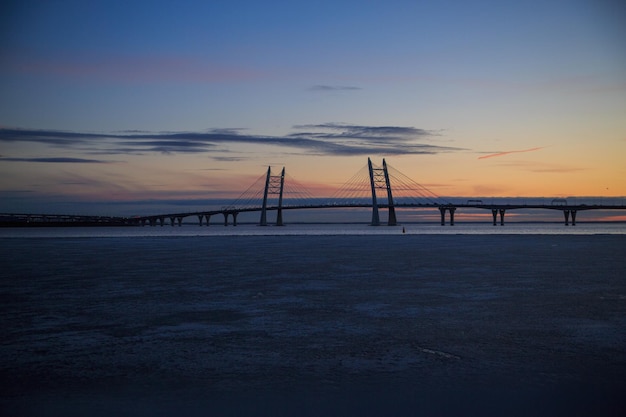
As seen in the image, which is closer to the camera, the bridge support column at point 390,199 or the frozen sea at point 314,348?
the frozen sea at point 314,348

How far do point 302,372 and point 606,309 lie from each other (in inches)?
322

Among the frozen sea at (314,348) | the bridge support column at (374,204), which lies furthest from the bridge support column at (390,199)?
the frozen sea at (314,348)

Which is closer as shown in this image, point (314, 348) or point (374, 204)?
point (314, 348)

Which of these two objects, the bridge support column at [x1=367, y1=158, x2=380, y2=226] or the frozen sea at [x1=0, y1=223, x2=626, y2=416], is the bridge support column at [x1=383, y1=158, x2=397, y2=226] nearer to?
the bridge support column at [x1=367, y1=158, x2=380, y2=226]

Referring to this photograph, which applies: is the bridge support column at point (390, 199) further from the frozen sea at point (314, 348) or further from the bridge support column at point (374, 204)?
the frozen sea at point (314, 348)

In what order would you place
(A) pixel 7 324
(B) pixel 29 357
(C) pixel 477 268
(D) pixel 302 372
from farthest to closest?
1. (C) pixel 477 268
2. (A) pixel 7 324
3. (B) pixel 29 357
4. (D) pixel 302 372

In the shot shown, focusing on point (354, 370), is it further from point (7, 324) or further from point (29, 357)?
point (7, 324)

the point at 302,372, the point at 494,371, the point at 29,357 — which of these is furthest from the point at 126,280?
the point at 494,371

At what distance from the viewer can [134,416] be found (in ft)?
20.3

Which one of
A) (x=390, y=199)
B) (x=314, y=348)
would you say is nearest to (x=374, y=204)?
(x=390, y=199)

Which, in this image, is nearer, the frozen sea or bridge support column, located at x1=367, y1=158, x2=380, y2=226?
the frozen sea

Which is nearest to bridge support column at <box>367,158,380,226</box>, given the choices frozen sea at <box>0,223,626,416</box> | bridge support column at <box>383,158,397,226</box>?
bridge support column at <box>383,158,397,226</box>

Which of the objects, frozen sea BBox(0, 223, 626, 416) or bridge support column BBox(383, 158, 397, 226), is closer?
frozen sea BBox(0, 223, 626, 416)

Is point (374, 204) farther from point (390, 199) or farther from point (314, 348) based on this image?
point (314, 348)
